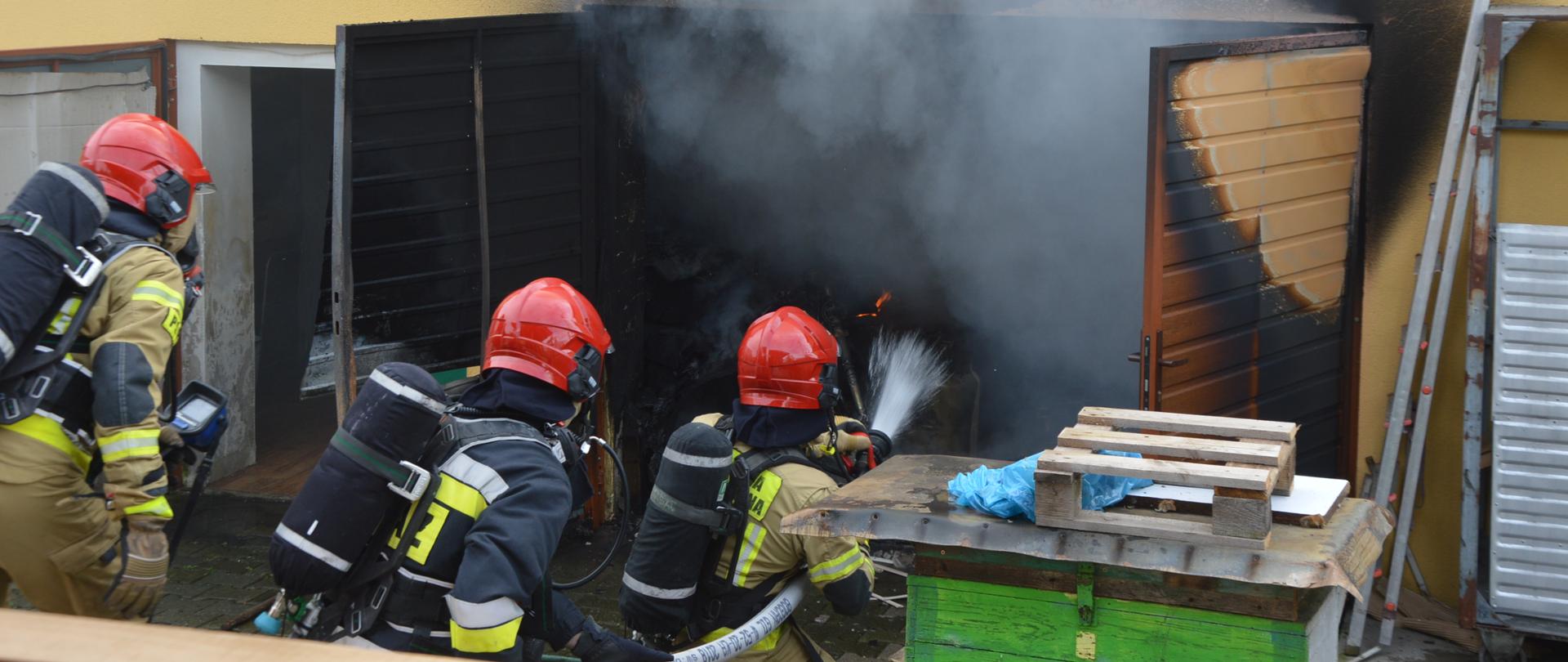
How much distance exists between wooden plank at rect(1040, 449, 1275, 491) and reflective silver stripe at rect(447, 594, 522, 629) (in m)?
1.24

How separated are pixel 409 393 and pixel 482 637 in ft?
1.87

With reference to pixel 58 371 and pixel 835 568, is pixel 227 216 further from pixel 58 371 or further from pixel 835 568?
pixel 835 568

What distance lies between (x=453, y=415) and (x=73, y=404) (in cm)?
184

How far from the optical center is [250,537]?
7105 mm

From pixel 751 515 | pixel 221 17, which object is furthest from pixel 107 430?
pixel 221 17

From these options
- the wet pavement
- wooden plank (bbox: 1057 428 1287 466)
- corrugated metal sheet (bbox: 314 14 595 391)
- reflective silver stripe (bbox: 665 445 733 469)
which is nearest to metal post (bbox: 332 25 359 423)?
corrugated metal sheet (bbox: 314 14 595 391)

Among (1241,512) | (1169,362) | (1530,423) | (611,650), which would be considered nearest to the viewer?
(1241,512)

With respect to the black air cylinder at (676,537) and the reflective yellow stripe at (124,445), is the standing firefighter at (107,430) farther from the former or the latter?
the black air cylinder at (676,537)

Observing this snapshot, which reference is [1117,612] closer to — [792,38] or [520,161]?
[520,161]

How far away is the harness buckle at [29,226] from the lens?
4.12 m

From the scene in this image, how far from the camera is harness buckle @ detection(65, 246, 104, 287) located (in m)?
4.22

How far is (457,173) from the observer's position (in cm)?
637

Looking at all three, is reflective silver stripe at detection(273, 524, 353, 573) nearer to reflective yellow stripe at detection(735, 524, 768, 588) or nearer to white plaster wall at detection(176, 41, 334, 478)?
reflective yellow stripe at detection(735, 524, 768, 588)

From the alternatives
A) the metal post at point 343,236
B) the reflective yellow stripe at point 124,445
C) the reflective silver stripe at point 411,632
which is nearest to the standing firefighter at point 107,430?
the reflective yellow stripe at point 124,445
